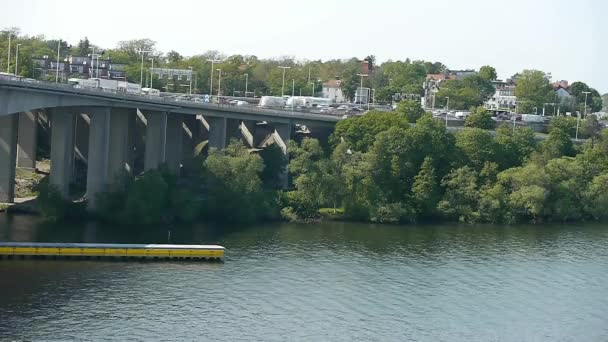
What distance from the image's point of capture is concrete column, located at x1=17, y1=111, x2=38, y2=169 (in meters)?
70.4

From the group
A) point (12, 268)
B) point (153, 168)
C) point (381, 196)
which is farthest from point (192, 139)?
point (12, 268)

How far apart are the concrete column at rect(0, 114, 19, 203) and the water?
348 cm

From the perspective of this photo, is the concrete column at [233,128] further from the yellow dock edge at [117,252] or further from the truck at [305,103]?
the yellow dock edge at [117,252]

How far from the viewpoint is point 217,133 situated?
245 ft

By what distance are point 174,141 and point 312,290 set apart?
32.2 m

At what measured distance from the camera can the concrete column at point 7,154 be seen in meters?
61.3

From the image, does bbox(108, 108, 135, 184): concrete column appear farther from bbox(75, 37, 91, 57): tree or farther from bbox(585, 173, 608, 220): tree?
bbox(75, 37, 91, 57): tree

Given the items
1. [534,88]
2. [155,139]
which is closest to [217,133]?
[155,139]

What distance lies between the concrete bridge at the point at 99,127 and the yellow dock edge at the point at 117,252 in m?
7.89

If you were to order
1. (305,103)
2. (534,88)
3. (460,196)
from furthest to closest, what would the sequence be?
(534,88) → (305,103) → (460,196)

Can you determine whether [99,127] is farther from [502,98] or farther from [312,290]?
[502,98]

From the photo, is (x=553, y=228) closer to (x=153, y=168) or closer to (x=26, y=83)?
(x=153, y=168)

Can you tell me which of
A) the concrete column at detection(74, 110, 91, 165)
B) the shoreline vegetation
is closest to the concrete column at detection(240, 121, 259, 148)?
the shoreline vegetation

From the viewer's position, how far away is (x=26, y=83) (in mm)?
54062
